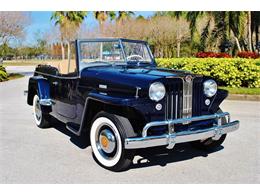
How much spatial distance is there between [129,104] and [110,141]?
60 centimetres

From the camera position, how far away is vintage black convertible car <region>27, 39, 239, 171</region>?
12.5 feet

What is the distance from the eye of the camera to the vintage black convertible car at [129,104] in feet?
12.5

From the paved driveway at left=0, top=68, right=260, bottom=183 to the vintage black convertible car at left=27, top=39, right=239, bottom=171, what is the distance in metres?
0.25

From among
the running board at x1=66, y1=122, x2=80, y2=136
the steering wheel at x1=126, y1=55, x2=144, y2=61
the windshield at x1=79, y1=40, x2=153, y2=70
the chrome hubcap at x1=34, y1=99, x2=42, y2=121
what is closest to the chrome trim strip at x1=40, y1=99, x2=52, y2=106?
the chrome hubcap at x1=34, y1=99, x2=42, y2=121

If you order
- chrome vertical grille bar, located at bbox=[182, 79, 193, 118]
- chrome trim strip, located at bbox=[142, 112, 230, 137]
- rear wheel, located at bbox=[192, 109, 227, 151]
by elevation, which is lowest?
rear wheel, located at bbox=[192, 109, 227, 151]

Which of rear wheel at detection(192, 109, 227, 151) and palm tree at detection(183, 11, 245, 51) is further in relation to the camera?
palm tree at detection(183, 11, 245, 51)

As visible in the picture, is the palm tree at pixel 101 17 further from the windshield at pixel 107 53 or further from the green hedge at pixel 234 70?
the windshield at pixel 107 53

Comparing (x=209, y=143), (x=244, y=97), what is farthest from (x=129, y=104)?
(x=244, y=97)

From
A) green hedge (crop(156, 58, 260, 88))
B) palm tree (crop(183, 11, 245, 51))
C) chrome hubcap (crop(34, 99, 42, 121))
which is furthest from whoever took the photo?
palm tree (crop(183, 11, 245, 51))

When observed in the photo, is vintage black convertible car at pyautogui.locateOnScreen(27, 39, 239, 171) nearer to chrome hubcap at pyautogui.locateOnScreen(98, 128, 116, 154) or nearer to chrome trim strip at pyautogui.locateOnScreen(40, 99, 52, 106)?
chrome hubcap at pyautogui.locateOnScreen(98, 128, 116, 154)

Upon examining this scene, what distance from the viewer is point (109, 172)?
392cm

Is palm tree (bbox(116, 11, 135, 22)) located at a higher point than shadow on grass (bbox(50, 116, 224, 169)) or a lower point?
higher

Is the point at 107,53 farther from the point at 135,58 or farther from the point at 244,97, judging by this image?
the point at 244,97

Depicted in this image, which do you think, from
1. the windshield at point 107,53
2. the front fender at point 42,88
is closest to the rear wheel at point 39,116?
the front fender at point 42,88
